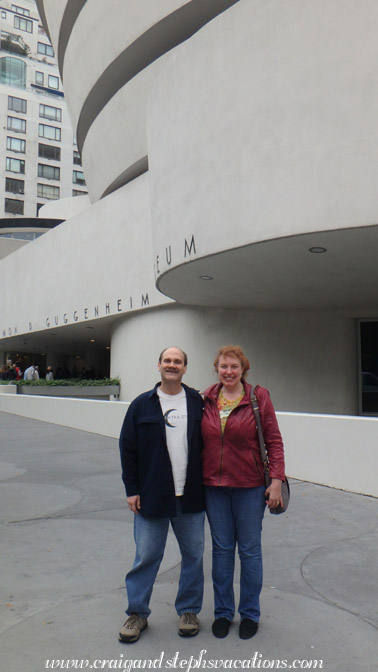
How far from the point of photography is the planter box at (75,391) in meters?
20.6

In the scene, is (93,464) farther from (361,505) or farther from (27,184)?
(27,184)

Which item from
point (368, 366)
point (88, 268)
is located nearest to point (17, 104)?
point (88, 268)

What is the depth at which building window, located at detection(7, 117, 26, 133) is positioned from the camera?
6081 cm

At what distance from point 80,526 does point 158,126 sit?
8415 millimetres

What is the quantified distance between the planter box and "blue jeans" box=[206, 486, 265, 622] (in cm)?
1725

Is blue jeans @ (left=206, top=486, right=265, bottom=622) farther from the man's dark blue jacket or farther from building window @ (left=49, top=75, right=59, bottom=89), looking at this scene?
building window @ (left=49, top=75, right=59, bottom=89)

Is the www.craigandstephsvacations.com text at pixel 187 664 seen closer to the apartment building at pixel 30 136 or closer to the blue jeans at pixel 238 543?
the blue jeans at pixel 238 543

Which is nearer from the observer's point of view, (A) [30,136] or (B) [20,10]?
(A) [30,136]

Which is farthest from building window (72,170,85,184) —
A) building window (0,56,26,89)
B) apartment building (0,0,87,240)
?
building window (0,56,26,89)

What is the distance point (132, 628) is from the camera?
3.15 m

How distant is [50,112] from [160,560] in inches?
2716

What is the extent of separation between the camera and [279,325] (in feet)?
51.0

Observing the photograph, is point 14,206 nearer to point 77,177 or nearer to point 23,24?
point 77,177

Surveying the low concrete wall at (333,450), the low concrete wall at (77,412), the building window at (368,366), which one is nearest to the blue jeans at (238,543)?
the low concrete wall at (333,450)
